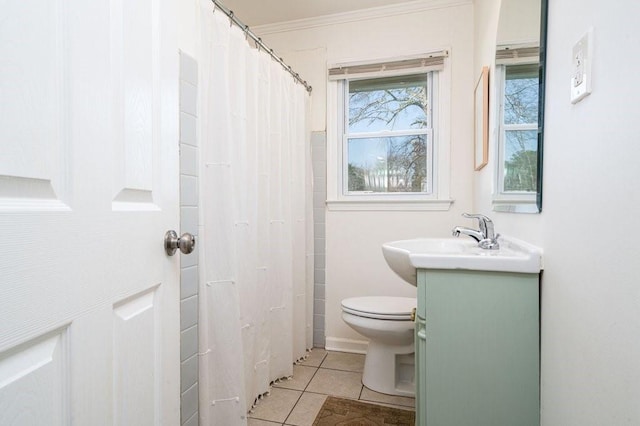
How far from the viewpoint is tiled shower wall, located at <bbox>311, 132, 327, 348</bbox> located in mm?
2516

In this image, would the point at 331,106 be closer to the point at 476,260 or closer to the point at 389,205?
the point at 389,205

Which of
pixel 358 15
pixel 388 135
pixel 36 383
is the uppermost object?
pixel 358 15

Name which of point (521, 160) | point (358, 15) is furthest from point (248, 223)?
point (358, 15)

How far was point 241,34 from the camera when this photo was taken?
5.31ft

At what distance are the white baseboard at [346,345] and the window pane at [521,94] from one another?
1.76 metres

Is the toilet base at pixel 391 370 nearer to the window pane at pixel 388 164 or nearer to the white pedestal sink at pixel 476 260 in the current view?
the white pedestal sink at pixel 476 260

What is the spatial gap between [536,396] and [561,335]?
0.94ft

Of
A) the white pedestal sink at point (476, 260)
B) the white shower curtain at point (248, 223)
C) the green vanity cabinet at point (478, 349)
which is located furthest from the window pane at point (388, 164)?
the green vanity cabinet at point (478, 349)

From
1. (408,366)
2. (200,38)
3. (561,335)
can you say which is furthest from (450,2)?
(408,366)

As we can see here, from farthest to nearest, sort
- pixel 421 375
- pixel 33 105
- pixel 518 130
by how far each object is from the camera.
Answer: pixel 518 130
pixel 421 375
pixel 33 105

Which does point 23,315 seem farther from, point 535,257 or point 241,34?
point 241,34

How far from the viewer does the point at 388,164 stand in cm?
248

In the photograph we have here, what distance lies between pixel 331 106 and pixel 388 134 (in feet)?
1.57

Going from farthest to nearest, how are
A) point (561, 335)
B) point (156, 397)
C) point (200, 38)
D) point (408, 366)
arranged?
point (408, 366) < point (200, 38) < point (561, 335) < point (156, 397)
